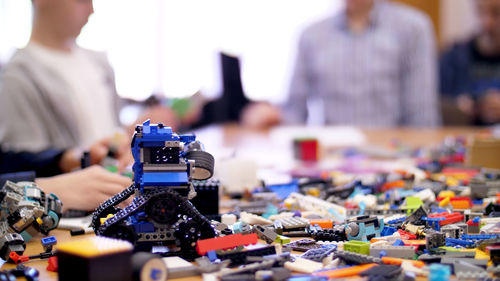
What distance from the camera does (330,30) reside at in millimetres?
3355

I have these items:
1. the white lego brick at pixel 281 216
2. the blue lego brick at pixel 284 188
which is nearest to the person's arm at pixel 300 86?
the blue lego brick at pixel 284 188

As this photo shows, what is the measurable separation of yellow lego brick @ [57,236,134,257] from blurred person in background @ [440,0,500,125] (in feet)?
10.4

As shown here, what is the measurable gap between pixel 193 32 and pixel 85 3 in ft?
11.3

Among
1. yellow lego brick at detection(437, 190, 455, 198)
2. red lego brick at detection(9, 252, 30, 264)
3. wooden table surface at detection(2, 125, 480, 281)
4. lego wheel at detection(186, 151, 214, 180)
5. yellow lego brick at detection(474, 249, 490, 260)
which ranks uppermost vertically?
wooden table surface at detection(2, 125, 480, 281)

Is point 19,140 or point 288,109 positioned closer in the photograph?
point 19,140

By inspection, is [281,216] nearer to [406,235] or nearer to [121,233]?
[406,235]

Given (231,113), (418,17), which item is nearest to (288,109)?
(231,113)

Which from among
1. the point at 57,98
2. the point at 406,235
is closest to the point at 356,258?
the point at 406,235

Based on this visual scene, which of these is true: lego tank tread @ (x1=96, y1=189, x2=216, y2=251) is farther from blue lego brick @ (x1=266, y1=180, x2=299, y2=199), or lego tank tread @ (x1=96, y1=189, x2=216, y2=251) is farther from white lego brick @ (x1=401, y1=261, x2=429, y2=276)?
blue lego brick @ (x1=266, y1=180, x2=299, y2=199)

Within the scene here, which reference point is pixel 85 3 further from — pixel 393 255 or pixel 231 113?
pixel 231 113

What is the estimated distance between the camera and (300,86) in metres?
3.39

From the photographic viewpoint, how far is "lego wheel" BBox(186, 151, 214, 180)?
0.80 metres

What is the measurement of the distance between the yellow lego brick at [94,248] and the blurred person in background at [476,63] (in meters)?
3.16

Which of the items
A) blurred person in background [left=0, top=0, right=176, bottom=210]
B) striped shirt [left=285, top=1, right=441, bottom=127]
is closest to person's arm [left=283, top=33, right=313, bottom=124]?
striped shirt [left=285, top=1, right=441, bottom=127]
